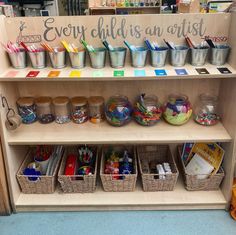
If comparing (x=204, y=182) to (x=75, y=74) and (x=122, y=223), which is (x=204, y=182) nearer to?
(x=122, y=223)

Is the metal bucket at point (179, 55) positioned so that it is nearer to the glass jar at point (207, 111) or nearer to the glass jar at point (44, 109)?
the glass jar at point (207, 111)

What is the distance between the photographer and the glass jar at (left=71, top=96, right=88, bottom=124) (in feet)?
5.13

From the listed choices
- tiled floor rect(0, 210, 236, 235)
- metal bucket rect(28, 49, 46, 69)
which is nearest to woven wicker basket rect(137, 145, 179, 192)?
tiled floor rect(0, 210, 236, 235)

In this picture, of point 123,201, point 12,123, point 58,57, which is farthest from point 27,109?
point 123,201

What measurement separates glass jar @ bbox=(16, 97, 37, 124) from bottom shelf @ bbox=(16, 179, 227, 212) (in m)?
0.47

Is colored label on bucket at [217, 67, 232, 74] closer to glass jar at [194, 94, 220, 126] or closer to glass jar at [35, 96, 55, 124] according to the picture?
glass jar at [194, 94, 220, 126]

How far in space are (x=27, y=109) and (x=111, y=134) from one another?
0.53m

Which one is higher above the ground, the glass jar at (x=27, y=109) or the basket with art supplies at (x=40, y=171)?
the glass jar at (x=27, y=109)

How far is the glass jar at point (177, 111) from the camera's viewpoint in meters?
1.52

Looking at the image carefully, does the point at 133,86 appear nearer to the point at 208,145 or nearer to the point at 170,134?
the point at 170,134

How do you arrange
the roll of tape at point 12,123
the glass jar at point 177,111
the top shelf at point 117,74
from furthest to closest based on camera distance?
1. the glass jar at point 177,111
2. the roll of tape at point 12,123
3. the top shelf at point 117,74

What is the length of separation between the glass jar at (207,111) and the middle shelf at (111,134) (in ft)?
0.11

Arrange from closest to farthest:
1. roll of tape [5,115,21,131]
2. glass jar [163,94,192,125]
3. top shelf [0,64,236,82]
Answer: top shelf [0,64,236,82]
roll of tape [5,115,21,131]
glass jar [163,94,192,125]

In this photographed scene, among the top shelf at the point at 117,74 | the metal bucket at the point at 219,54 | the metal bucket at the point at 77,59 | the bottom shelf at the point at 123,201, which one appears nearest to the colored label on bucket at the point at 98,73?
the top shelf at the point at 117,74
